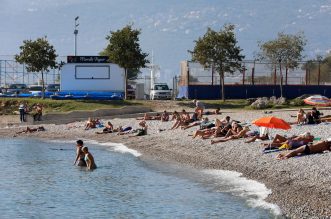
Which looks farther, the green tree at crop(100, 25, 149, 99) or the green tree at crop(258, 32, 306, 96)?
the green tree at crop(258, 32, 306, 96)

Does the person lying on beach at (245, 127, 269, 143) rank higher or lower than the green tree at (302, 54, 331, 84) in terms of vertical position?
lower

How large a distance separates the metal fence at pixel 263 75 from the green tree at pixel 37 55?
37.2 feet

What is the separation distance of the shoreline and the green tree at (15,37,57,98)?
11.0 m

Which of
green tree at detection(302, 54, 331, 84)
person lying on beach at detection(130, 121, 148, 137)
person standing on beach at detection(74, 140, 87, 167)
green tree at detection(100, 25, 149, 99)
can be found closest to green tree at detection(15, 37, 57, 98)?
green tree at detection(100, 25, 149, 99)

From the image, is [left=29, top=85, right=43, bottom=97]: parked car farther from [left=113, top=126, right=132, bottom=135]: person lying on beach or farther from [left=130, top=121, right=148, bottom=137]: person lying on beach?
[left=130, top=121, right=148, bottom=137]: person lying on beach

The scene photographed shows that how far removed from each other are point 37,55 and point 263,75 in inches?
740

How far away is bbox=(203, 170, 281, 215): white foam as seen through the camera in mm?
21922

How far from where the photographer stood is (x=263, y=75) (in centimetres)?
6278

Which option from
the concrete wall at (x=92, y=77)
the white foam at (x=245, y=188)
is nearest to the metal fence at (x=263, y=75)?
the concrete wall at (x=92, y=77)

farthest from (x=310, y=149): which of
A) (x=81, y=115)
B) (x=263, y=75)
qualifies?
(x=263, y=75)

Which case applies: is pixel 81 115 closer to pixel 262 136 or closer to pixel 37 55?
pixel 37 55

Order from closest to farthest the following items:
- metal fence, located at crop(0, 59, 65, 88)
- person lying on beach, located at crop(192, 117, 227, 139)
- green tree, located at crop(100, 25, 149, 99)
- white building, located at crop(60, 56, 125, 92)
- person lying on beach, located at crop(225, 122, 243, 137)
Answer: person lying on beach, located at crop(225, 122, 243, 137), person lying on beach, located at crop(192, 117, 227, 139), green tree, located at crop(100, 25, 149, 99), white building, located at crop(60, 56, 125, 92), metal fence, located at crop(0, 59, 65, 88)

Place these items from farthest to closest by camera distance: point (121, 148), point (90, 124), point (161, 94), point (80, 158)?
point (161, 94)
point (90, 124)
point (121, 148)
point (80, 158)

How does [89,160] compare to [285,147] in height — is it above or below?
below
